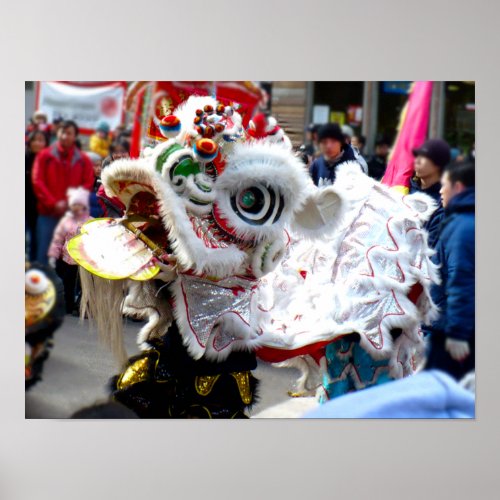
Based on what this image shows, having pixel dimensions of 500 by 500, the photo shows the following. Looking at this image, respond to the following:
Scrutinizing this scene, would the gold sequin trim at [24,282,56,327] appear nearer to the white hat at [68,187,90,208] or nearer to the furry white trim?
the white hat at [68,187,90,208]

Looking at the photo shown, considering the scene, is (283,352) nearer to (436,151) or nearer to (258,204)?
(258,204)

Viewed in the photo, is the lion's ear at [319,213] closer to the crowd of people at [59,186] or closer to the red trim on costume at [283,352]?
the red trim on costume at [283,352]

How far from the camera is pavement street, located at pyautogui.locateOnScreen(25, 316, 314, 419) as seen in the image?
8.77 ft

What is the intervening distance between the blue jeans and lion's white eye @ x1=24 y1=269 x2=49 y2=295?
0.12ft

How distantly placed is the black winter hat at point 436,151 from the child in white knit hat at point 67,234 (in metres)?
0.93

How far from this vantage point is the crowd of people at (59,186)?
2.68 m

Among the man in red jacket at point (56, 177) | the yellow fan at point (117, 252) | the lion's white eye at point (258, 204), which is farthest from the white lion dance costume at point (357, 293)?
the man in red jacket at point (56, 177)

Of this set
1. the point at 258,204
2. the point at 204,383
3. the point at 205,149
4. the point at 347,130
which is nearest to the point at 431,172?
the point at 347,130

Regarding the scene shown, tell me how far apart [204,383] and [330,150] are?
721 millimetres

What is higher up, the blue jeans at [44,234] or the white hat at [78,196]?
the white hat at [78,196]

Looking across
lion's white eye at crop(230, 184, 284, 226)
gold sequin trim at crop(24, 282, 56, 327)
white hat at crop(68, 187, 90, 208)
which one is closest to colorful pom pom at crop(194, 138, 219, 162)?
lion's white eye at crop(230, 184, 284, 226)
